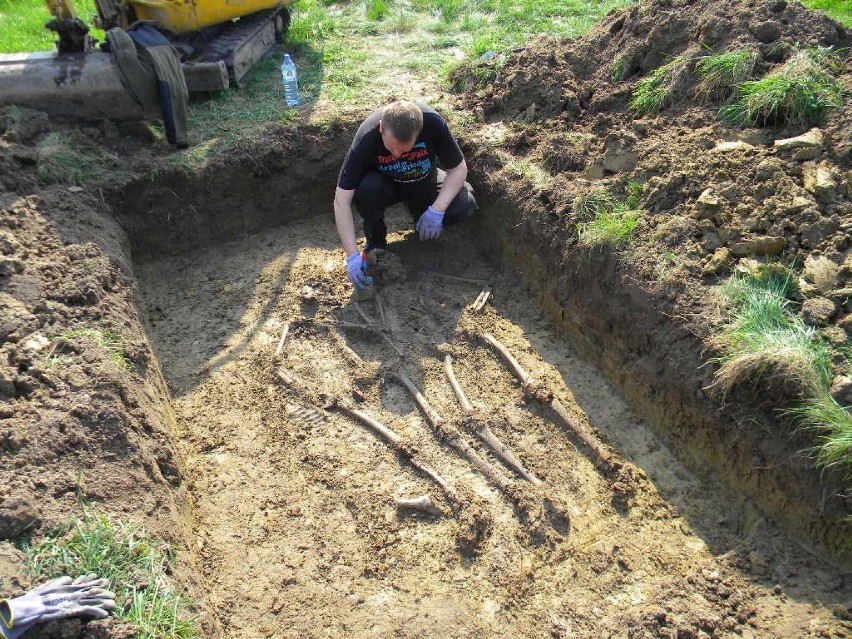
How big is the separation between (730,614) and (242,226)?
5201mm

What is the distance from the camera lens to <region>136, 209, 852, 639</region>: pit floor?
3.50 meters

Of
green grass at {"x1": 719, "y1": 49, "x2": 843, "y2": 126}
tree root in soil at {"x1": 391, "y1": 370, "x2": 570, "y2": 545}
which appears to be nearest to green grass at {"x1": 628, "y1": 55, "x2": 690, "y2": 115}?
green grass at {"x1": 719, "y1": 49, "x2": 843, "y2": 126}

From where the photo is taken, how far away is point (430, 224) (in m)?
5.47

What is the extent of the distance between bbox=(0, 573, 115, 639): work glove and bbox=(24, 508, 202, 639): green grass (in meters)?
0.07

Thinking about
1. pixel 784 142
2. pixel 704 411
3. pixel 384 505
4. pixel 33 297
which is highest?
pixel 784 142

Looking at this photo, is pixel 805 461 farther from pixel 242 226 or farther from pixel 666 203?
pixel 242 226


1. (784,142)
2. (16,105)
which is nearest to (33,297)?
(16,105)

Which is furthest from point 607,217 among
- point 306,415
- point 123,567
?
point 123,567

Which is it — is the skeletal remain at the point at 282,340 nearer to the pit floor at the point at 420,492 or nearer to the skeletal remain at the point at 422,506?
the pit floor at the point at 420,492

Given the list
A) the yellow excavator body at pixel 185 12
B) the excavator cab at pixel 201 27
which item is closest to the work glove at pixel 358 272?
the excavator cab at pixel 201 27

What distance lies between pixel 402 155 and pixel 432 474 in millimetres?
2635

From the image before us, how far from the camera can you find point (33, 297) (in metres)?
4.30

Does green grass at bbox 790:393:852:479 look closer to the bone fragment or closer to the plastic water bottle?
the bone fragment

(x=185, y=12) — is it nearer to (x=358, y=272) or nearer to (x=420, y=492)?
(x=358, y=272)
